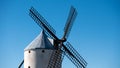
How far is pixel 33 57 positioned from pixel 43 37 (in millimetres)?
3263

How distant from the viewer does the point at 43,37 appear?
38969mm

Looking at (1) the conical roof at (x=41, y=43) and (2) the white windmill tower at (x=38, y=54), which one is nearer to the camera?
(2) the white windmill tower at (x=38, y=54)

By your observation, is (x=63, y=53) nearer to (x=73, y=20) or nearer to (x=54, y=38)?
(x=54, y=38)

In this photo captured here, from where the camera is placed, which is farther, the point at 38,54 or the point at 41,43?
the point at 41,43

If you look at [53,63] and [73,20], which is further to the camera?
[73,20]

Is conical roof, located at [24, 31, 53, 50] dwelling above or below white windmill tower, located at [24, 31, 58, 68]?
above

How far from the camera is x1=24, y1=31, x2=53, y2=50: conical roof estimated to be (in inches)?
1477

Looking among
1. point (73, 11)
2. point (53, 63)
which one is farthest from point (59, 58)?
point (73, 11)

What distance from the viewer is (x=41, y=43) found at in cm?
3809

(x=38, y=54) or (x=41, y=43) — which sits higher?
(x=41, y=43)

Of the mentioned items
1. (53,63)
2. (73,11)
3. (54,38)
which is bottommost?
(53,63)

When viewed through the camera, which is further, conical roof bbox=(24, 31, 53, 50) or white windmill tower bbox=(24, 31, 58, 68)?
conical roof bbox=(24, 31, 53, 50)

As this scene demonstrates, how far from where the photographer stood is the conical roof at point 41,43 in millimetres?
37503

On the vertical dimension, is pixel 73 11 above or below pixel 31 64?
above
